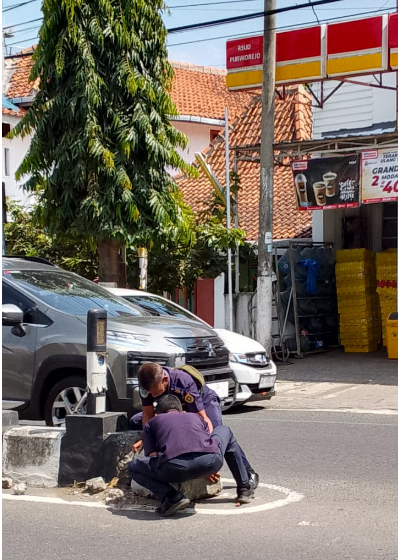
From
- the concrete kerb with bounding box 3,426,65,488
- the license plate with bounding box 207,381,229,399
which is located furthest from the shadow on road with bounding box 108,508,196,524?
the license plate with bounding box 207,381,229,399

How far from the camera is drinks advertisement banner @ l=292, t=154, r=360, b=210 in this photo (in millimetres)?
17250

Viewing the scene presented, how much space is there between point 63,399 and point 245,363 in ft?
11.3

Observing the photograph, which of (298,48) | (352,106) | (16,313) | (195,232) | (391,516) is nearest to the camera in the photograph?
(391,516)

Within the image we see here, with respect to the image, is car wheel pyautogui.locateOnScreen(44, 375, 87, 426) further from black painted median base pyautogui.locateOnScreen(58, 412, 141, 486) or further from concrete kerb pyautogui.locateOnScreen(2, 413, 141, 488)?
black painted median base pyautogui.locateOnScreen(58, 412, 141, 486)

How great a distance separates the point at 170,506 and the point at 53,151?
10.9 m

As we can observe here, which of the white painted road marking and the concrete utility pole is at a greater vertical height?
the concrete utility pole

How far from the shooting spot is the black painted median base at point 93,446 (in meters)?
7.17

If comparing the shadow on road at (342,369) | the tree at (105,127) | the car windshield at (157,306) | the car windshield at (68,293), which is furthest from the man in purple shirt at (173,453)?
the tree at (105,127)

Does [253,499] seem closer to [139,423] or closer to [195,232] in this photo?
[139,423]

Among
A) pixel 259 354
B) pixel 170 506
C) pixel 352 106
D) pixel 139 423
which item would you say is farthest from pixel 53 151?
pixel 170 506

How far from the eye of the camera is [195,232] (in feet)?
62.7

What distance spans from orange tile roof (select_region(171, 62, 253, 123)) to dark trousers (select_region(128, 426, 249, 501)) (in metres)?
26.8

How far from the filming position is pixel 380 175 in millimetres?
16891

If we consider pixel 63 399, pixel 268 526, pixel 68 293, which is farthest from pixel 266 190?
pixel 268 526
